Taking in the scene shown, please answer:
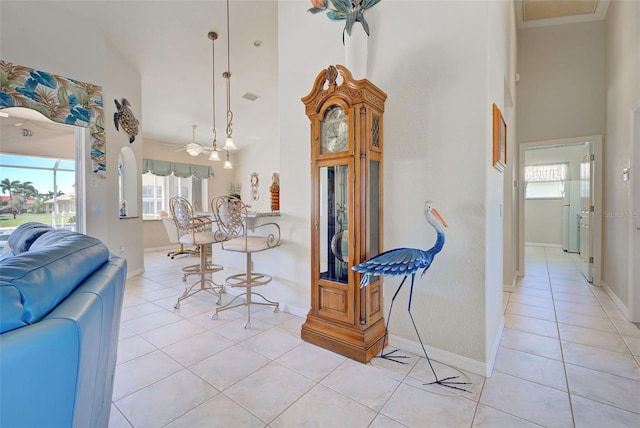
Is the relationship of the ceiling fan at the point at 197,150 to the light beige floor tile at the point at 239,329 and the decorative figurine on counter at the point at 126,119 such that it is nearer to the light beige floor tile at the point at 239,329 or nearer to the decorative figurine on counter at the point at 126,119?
the decorative figurine on counter at the point at 126,119

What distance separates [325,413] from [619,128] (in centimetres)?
424

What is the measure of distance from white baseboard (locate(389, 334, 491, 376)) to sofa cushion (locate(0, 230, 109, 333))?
6.58 feet

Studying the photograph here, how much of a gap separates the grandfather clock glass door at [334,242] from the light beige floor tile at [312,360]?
0.89ft

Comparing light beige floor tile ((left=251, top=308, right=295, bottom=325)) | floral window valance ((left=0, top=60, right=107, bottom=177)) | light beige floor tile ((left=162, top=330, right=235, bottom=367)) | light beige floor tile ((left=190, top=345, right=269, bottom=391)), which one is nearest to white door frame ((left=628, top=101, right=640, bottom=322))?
light beige floor tile ((left=251, top=308, right=295, bottom=325))

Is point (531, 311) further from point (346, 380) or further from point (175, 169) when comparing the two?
point (175, 169)

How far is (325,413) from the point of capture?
1527mm

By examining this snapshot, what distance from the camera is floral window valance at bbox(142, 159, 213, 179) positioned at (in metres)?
6.90

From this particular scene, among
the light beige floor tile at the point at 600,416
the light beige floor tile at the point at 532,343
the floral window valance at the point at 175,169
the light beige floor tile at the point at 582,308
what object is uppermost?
the floral window valance at the point at 175,169

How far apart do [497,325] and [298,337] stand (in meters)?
1.60

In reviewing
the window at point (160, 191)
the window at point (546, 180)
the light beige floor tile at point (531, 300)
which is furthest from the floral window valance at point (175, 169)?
the window at point (546, 180)

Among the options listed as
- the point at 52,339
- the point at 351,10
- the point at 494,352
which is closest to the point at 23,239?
the point at 52,339

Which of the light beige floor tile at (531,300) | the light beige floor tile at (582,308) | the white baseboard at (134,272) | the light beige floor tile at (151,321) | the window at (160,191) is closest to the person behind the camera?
the light beige floor tile at (151,321)

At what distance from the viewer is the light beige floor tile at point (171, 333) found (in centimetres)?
234

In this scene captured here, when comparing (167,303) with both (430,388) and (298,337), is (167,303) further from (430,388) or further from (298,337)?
(430,388)
